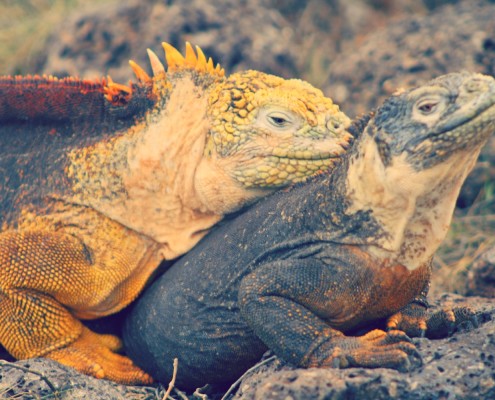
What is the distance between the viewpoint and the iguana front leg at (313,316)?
10.4 ft

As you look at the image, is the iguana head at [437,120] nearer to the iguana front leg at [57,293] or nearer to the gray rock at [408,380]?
the gray rock at [408,380]

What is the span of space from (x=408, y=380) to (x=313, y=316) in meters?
0.50

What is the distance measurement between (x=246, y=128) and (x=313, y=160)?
39cm

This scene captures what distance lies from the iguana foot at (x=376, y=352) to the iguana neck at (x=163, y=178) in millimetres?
1261

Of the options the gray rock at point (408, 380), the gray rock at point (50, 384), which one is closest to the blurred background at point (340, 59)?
the gray rock at point (408, 380)

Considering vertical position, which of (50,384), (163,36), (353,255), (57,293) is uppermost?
(163,36)

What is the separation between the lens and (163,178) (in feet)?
14.1

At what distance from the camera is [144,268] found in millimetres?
4340

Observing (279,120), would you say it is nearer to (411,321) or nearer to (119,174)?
(119,174)

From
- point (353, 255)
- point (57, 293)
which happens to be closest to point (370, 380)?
point (353, 255)

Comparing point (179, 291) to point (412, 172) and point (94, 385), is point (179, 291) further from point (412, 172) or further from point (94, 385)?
point (412, 172)

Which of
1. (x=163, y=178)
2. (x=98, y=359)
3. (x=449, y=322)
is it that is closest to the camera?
(x=449, y=322)

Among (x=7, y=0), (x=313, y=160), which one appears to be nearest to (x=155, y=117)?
→ (x=313, y=160)

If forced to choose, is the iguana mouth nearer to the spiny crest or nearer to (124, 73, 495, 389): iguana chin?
(124, 73, 495, 389): iguana chin
